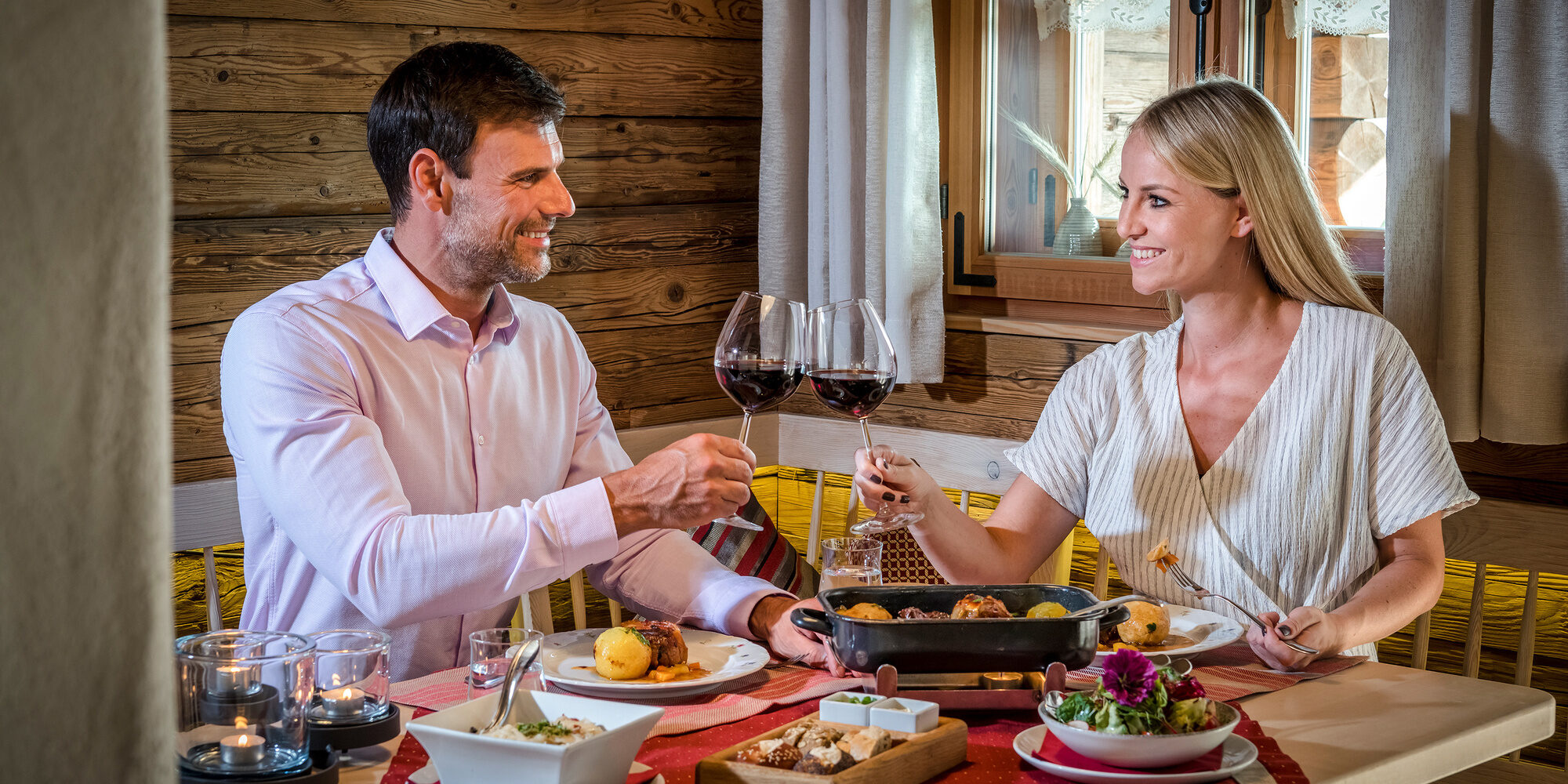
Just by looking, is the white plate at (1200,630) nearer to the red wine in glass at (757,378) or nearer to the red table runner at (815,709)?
the red table runner at (815,709)

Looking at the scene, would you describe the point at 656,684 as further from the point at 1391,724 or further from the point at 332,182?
the point at 332,182

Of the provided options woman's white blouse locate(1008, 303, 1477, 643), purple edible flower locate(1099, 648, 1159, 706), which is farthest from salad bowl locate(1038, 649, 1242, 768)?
woman's white blouse locate(1008, 303, 1477, 643)

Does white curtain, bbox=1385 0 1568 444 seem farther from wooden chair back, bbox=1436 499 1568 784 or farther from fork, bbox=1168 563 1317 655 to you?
fork, bbox=1168 563 1317 655

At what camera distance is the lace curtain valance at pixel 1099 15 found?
268 centimetres

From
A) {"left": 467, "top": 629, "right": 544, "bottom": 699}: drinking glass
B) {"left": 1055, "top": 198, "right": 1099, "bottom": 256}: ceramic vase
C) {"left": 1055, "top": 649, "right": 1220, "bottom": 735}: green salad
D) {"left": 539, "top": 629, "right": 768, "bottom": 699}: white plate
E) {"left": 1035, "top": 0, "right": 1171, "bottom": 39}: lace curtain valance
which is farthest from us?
{"left": 1055, "top": 198, "right": 1099, "bottom": 256}: ceramic vase

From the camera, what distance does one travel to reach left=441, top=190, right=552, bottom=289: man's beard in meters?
1.82

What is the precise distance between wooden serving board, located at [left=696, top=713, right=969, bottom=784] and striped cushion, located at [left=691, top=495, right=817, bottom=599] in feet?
4.43

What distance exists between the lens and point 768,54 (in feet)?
9.96

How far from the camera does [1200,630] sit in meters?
1.52

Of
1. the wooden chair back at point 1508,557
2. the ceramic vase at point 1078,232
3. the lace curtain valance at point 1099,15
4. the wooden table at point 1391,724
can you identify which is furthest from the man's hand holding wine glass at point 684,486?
the lace curtain valance at point 1099,15

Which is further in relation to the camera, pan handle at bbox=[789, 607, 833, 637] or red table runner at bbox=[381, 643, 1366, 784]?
pan handle at bbox=[789, 607, 833, 637]

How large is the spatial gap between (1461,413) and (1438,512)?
17.5 inches

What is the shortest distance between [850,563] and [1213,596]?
54 centimetres

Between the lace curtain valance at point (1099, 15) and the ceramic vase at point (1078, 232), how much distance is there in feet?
1.16
